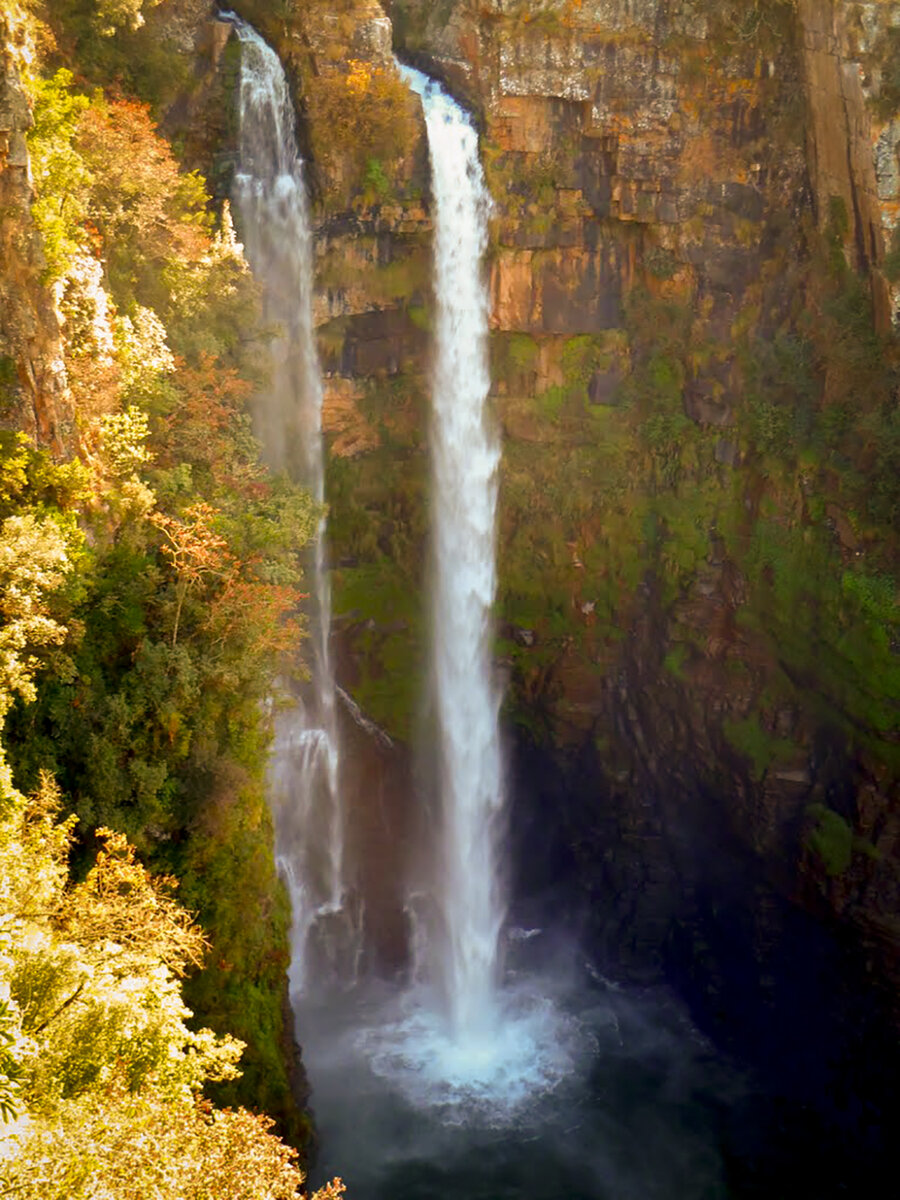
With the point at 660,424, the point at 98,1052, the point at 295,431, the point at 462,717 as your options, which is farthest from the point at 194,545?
the point at 660,424

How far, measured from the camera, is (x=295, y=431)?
75.6 feet

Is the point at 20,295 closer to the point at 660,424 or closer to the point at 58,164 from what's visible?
the point at 58,164

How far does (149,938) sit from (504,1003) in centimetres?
1441

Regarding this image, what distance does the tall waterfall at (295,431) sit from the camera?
20938mm

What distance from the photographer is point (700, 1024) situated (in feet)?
74.9

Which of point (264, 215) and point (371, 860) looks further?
point (371, 860)

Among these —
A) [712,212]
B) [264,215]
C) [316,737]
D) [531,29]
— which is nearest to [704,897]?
[316,737]

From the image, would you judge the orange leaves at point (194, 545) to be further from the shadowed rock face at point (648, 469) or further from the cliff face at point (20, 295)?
the shadowed rock face at point (648, 469)

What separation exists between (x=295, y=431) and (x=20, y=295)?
10288mm

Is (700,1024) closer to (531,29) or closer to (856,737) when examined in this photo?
(856,737)

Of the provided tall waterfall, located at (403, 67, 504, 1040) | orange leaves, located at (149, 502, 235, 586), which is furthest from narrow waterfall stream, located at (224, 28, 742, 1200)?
orange leaves, located at (149, 502, 235, 586)

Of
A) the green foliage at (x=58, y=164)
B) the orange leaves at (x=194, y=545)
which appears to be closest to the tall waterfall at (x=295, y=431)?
the green foliage at (x=58, y=164)

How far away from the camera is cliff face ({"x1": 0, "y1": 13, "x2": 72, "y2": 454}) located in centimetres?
1249

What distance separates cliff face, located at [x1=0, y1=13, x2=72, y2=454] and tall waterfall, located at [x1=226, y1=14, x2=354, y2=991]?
701 centimetres
